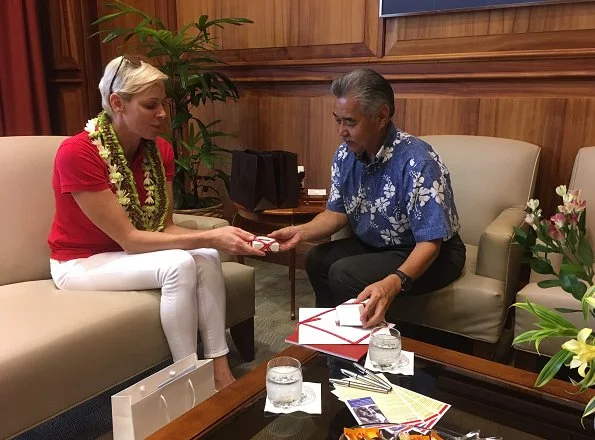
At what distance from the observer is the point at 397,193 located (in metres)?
1.63

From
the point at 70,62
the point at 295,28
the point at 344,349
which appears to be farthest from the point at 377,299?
the point at 70,62

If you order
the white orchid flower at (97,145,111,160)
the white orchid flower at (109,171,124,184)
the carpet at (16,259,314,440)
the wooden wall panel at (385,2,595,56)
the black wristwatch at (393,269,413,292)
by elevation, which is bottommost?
the carpet at (16,259,314,440)

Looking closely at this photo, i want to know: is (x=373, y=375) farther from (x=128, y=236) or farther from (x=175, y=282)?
(x=128, y=236)

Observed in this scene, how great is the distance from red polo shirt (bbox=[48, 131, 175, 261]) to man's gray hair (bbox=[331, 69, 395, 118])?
2.32ft

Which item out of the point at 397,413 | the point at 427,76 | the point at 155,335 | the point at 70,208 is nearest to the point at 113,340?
the point at 155,335

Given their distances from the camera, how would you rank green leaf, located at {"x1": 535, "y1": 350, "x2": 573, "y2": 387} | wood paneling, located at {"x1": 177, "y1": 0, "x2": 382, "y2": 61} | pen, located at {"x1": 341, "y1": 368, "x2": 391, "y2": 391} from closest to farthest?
green leaf, located at {"x1": 535, "y1": 350, "x2": 573, "y2": 387}, pen, located at {"x1": 341, "y1": 368, "x2": 391, "y2": 391}, wood paneling, located at {"x1": 177, "y1": 0, "x2": 382, "y2": 61}

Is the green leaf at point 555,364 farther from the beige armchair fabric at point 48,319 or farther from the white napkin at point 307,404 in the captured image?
the beige armchair fabric at point 48,319

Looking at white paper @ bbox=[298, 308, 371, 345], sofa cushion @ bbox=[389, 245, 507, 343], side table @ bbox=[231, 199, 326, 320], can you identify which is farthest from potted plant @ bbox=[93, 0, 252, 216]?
white paper @ bbox=[298, 308, 371, 345]

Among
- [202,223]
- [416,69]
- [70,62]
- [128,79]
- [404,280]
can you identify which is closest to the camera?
[404,280]

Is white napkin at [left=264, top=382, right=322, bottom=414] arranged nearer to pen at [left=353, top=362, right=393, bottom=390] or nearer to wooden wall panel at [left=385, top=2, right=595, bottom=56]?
pen at [left=353, top=362, right=393, bottom=390]

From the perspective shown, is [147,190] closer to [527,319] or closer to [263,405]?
[263,405]

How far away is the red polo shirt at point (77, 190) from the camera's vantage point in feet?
5.05

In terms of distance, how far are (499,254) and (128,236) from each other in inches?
44.5

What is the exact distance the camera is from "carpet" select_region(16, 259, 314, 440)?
155cm
